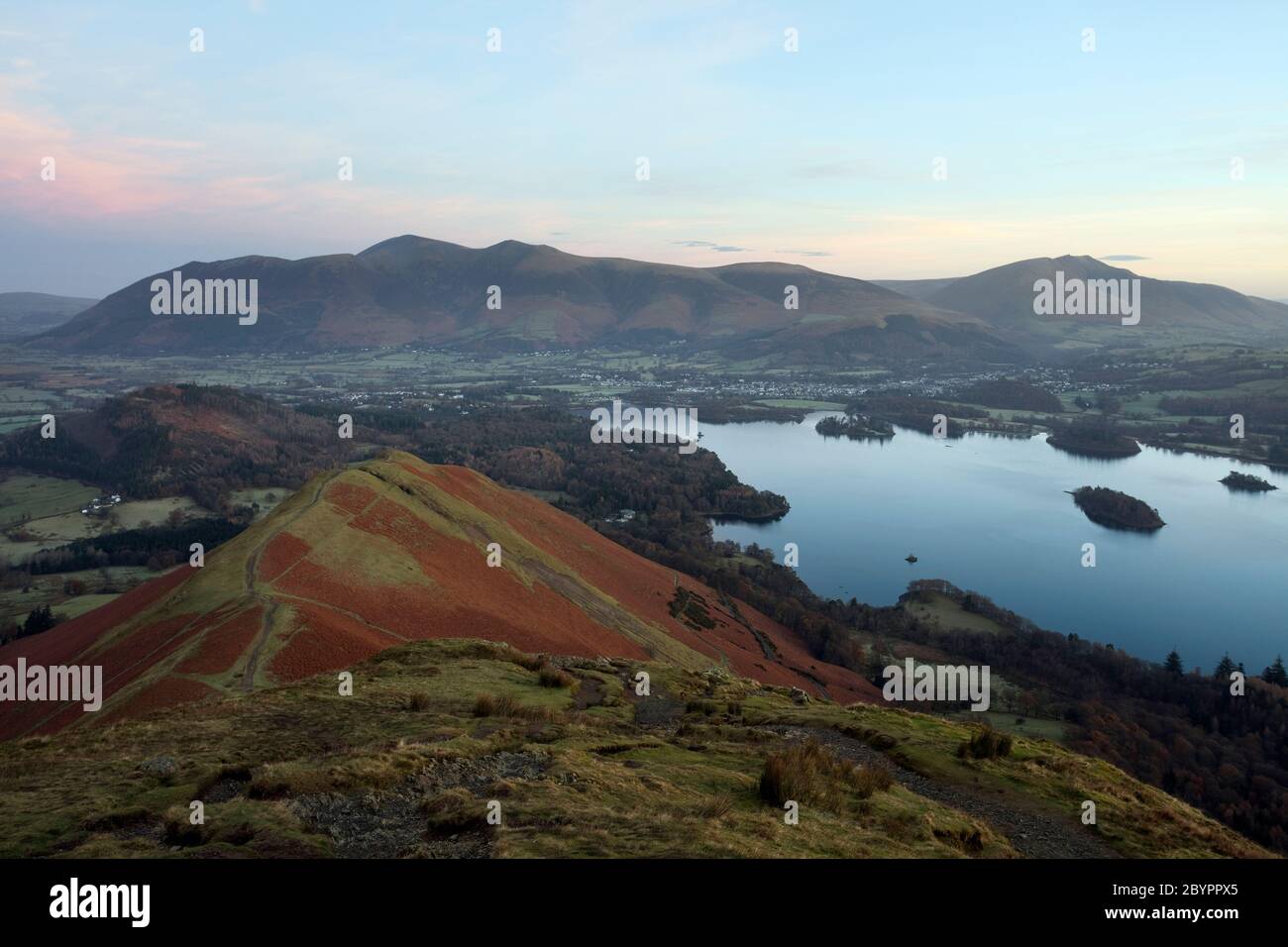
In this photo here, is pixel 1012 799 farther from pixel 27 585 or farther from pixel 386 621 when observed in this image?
pixel 27 585

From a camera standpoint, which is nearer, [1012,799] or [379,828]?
[379,828]

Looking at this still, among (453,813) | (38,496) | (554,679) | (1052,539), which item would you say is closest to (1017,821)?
(453,813)

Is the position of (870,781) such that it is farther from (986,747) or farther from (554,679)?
(554,679)

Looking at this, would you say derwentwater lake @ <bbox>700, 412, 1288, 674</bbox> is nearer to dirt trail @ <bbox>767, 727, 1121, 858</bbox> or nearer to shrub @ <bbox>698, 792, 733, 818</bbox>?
dirt trail @ <bbox>767, 727, 1121, 858</bbox>

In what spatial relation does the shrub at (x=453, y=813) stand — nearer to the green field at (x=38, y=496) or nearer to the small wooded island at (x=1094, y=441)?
the green field at (x=38, y=496)

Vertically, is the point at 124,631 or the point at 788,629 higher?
the point at 124,631
